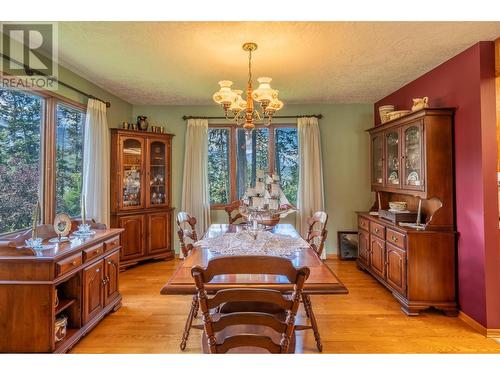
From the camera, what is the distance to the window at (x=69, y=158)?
3.00 m

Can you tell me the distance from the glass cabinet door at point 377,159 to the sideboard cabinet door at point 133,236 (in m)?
3.46

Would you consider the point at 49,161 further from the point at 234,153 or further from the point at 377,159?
the point at 377,159

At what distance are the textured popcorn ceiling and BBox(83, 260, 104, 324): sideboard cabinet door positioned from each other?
6.45 feet

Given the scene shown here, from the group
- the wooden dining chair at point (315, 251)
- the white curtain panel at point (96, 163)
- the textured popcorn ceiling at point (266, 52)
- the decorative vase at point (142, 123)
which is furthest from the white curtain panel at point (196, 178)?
the wooden dining chair at point (315, 251)

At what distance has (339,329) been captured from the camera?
2342 millimetres

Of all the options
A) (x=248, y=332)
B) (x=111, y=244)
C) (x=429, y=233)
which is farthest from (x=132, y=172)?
(x=429, y=233)

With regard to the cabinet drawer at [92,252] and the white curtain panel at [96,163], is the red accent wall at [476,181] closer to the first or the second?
the cabinet drawer at [92,252]

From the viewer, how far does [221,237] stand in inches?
92.7

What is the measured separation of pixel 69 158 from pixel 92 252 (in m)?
1.51

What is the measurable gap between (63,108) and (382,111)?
12.9 feet

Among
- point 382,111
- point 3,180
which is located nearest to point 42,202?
point 3,180

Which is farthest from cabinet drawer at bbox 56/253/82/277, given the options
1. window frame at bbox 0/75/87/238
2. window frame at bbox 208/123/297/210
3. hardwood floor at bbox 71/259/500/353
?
window frame at bbox 208/123/297/210

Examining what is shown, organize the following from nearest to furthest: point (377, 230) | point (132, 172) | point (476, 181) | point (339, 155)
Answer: point (476, 181), point (377, 230), point (132, 172), point (339, 155)

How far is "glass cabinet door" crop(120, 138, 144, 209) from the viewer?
13.0 ft
